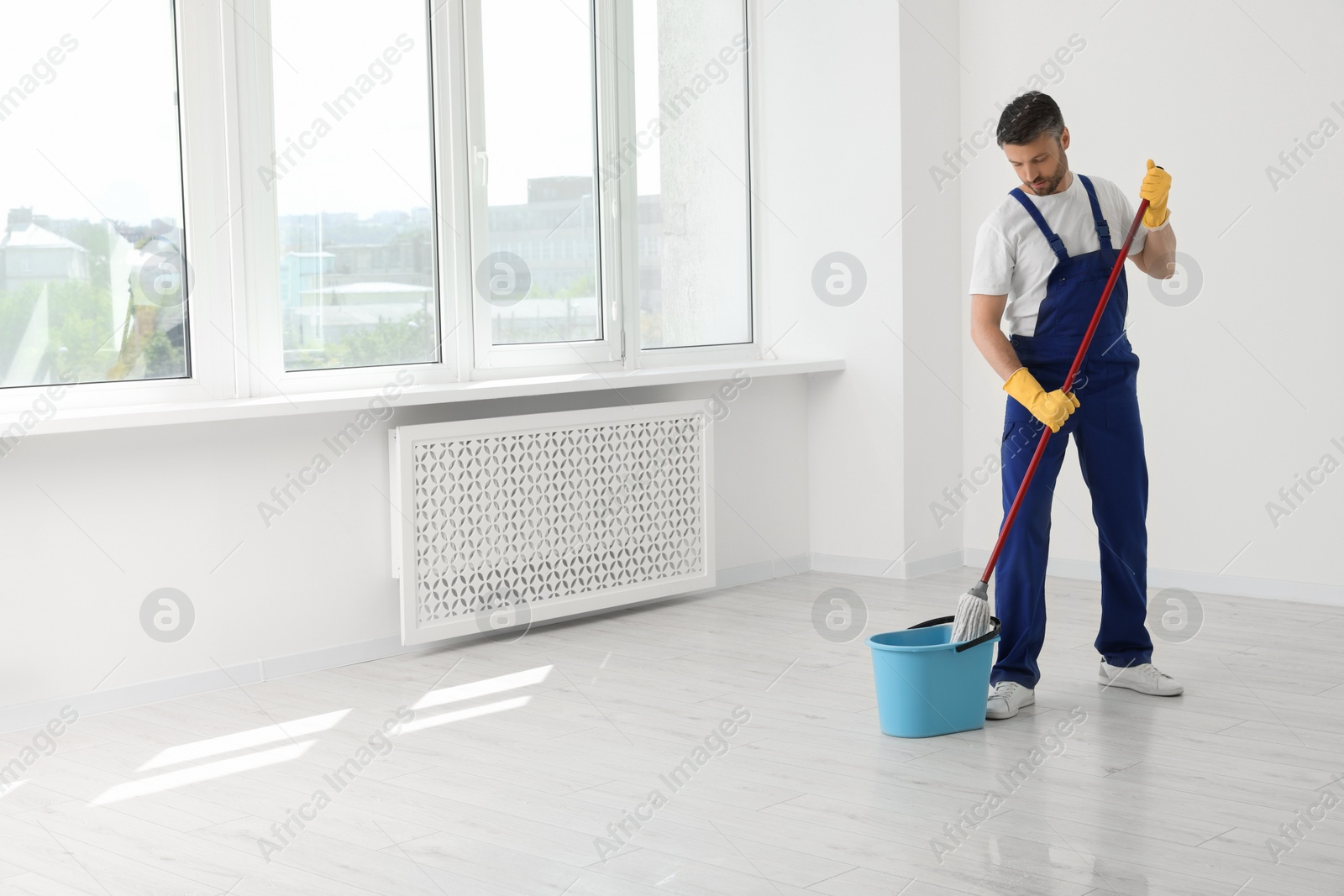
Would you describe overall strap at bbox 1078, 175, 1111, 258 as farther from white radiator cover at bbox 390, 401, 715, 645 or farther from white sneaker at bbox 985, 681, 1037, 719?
white radiator cover at bbox 390, 401, 715, 645

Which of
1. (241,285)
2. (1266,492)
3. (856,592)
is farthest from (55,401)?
(1266,492)

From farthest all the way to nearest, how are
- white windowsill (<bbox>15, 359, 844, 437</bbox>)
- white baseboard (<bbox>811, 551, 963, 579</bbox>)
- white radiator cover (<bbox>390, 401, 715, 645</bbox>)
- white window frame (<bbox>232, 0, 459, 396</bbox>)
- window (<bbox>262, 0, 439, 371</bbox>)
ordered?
white baseboard (<bbox>811, 551, 963, 579</bbox>) < white radiator cover (<bbox>390, 401, 715, 645</bbox>) < window (<bbox>262, 0, 439, 371</bbox>) < white window frame (<bbox>232, 0, 459, 396</bbox>) < white windowsill (<bbox>15, 359, 844, 437</bbox>)

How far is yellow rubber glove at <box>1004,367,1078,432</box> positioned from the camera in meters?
3.01

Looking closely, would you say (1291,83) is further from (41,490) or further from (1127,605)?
(41,490)

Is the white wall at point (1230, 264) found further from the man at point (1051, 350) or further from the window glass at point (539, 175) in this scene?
the window glass at point (539, 175)

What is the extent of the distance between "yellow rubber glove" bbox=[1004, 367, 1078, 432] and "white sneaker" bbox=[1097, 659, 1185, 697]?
27.3 inches

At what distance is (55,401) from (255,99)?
0.93m

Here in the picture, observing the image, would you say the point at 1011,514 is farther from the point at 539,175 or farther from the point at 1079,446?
the point at 539,175

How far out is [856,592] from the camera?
4668 millimetres

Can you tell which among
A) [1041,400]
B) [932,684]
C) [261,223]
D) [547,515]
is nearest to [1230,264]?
[1041,400]

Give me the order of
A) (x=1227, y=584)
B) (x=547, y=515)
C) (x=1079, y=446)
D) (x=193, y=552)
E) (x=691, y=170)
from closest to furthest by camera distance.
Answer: (x=1079, y=446) < (x=193, y=552) < (x=547, y=515) < (x=1227, y=584) < (x=691, y=170)

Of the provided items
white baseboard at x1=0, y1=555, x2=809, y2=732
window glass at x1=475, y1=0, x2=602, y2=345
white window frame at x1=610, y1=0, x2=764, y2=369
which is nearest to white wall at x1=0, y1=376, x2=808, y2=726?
white baseboard at x1=0, y1=555, x2=809, y2=732

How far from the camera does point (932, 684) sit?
2973 millimetres

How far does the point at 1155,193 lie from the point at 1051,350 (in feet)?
1.33
